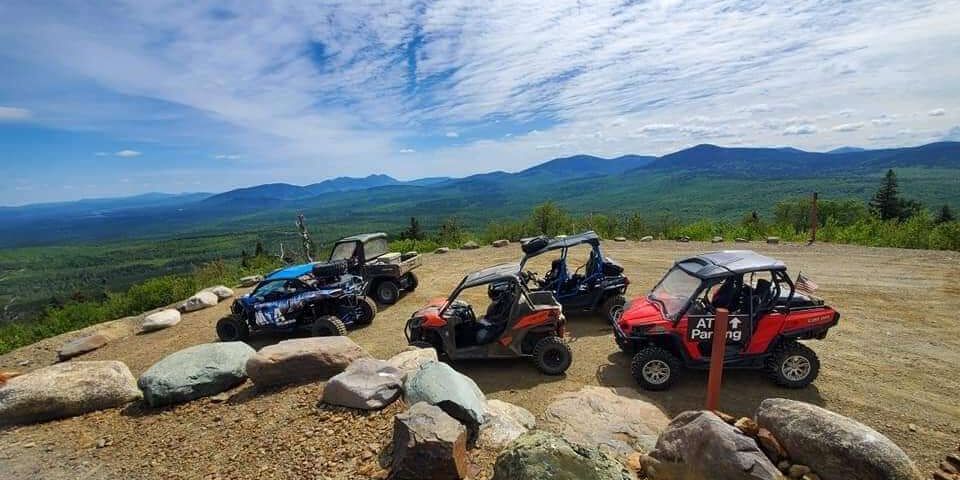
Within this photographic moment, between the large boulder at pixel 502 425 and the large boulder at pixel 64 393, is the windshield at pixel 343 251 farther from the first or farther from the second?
the large boulder at pixel 502 425

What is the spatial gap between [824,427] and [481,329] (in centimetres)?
481

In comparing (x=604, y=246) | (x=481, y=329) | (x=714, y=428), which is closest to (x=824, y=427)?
(x=714, y=428)

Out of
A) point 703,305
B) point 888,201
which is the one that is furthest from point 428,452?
point 888,201

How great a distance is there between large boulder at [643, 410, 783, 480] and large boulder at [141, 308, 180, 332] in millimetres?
12315

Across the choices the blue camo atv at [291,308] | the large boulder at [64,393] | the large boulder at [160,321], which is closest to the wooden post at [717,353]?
the blue camo atv at [291,308]

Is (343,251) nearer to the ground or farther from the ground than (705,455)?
farther from the ground

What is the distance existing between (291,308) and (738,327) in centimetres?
849

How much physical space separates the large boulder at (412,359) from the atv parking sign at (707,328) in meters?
3.88

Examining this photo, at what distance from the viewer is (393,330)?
9.91 meters

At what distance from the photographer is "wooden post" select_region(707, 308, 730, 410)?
4.93 m

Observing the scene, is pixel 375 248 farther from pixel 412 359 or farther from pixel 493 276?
pixel 412 359

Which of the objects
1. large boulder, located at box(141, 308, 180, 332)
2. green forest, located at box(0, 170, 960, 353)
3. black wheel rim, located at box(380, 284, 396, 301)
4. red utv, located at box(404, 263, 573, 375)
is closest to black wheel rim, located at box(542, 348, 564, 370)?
red utv, located at box(404, 263, 573, 375)

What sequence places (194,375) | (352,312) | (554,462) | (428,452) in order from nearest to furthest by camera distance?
1. (554,462)
2. (428,452)
3. (194,375)
4. (352,312)

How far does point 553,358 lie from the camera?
23.5 ft
